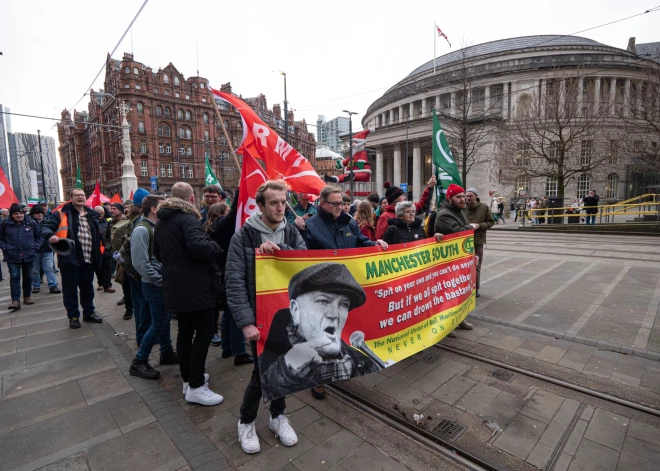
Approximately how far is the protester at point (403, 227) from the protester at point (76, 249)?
4842 millimetres

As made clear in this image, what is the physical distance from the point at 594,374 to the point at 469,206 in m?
3.79

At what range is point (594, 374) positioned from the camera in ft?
13.0

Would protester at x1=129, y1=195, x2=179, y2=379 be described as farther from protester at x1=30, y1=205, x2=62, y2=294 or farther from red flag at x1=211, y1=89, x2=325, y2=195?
protester at x1=30, y1=205, x2=62, y2=294

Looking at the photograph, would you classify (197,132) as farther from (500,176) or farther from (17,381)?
(17,381)

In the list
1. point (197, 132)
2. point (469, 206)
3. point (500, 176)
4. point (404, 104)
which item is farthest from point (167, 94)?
point (469, 206)

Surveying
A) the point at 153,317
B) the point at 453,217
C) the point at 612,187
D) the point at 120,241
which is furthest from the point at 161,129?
the point at 453,217

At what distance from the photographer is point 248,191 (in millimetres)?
4078

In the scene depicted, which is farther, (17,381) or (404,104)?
(404,104)

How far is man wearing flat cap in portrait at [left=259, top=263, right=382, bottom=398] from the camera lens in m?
2.77

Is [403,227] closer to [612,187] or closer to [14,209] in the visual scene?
Result: [14,209]

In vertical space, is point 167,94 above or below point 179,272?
above

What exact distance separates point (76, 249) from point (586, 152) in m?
31.2

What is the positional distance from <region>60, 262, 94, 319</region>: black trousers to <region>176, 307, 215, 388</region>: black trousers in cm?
335

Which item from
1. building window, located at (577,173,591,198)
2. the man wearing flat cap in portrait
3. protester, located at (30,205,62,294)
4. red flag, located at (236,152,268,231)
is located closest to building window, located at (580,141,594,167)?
building window, located at (577,173,591,198)
